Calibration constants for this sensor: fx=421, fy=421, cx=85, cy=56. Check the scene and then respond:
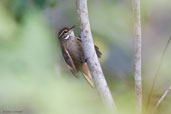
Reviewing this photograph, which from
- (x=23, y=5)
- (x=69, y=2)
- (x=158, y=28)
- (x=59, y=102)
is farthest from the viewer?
(x=158, y=28)

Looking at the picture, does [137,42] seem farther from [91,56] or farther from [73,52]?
[73,52]

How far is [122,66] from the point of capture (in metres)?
3.67

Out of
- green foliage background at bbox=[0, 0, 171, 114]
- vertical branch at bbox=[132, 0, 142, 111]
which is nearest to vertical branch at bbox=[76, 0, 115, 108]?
green foliage background at bbox=[0, 0, 171, 114]

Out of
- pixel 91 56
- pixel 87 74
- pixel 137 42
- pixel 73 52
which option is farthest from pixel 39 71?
pixel 73 52

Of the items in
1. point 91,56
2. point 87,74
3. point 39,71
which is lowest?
point 87,74

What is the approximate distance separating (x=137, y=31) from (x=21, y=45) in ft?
2.32

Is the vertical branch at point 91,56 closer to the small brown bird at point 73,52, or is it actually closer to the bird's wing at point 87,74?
the bird's wing at point 87,74

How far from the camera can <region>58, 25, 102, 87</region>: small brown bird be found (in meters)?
2.79

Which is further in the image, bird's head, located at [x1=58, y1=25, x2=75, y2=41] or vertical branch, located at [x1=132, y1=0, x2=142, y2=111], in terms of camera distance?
bird's head, located at [x1=58, y1=25, x2=75, y2=41]

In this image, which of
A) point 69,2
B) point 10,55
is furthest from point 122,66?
point 10,55

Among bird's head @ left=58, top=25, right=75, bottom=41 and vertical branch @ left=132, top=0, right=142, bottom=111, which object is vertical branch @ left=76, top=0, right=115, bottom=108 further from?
bird's head @ left=58, top=25, right=75, bottom=41

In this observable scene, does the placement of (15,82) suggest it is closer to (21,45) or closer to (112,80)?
(21,45)

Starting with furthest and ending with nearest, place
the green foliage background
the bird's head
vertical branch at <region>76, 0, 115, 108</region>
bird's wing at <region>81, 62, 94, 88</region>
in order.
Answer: the bird's head < bird's wing at <region>81, 62, 94, 88</region> < vertical branch at <region>76, 0, 115, 108</region> < the green foliage background

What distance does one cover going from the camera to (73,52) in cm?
295
